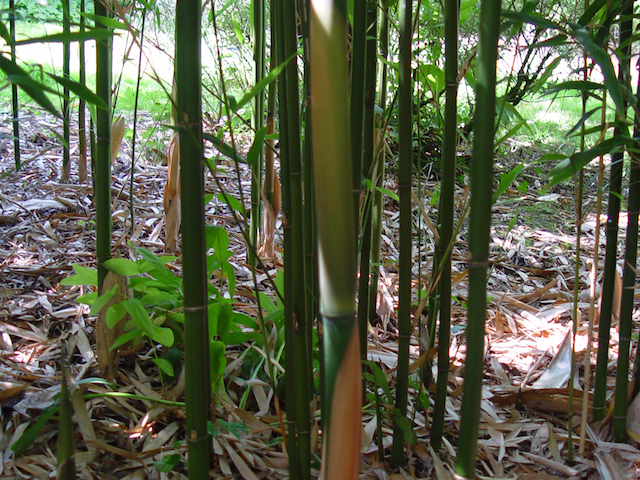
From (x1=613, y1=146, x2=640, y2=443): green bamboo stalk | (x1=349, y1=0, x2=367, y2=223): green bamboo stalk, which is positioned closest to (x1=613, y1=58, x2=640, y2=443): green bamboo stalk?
(x1=613, y1=146, x2=640, y2=443): green bamboo stalk

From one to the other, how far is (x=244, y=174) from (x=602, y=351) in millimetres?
1675

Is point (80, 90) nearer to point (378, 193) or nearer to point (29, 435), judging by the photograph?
point (29, 435)

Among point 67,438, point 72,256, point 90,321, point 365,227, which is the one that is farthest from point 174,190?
point 67,438

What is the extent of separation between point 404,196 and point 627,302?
43 cm

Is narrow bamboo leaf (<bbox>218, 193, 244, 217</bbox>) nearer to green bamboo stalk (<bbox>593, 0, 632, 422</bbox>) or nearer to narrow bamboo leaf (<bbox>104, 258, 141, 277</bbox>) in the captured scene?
narrow bamboo leaf (<bbox>104, 258, 141, 277</bbox>)

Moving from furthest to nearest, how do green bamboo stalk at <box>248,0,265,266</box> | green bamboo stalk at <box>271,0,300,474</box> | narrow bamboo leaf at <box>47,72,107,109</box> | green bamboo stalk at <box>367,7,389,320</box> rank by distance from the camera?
green bamboo stalk at <box>248,0,265,266</box> → green bamboo stalk at <box>367,7,389,320</box> → green bamboo stalk at <box>271,0,300,474</box> → narrow bamboo leaf at <box>47,72,107,109</box>

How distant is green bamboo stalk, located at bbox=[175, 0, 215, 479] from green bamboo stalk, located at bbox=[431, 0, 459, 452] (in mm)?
277

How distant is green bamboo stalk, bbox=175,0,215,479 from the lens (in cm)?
48

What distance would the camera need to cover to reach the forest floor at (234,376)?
0.75 metres

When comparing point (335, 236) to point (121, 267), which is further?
point (121, 267)

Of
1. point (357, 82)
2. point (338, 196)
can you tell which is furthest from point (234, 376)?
point (338, 196)

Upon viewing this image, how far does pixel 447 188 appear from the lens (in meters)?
0.68

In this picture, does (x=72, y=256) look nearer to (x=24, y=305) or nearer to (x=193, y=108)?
(x=24, y=305)

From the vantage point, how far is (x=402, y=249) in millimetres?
693
